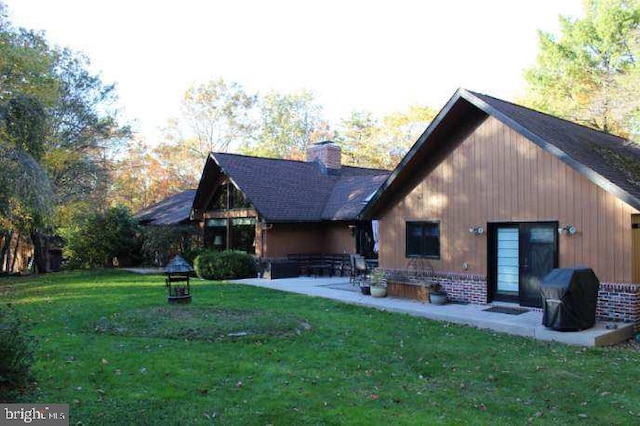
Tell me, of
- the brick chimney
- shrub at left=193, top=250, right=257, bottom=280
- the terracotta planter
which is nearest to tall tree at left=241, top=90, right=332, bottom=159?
the brick chimney

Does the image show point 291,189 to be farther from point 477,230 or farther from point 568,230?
point 568,230

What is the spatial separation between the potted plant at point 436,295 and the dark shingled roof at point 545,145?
2964 mm

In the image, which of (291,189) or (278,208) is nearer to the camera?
(278,208)

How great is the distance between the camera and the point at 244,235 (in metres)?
20.9

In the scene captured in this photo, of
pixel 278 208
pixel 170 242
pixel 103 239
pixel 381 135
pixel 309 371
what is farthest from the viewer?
pixel 381 135

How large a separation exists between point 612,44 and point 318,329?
25.5 meters

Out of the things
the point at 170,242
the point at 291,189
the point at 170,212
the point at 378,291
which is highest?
the point at 291,189

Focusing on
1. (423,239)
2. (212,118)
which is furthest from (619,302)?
(212,118)

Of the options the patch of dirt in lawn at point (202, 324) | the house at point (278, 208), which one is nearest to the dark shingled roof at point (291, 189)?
the house at point (278, 208)

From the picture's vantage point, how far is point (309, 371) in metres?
6.75

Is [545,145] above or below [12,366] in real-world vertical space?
above

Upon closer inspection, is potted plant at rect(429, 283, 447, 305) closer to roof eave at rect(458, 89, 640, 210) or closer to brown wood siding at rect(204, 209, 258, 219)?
roof eave at rect(458, 89, 640, 210)

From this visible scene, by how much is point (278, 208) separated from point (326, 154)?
20.1 feet

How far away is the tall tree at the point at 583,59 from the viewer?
25312 millimetres
